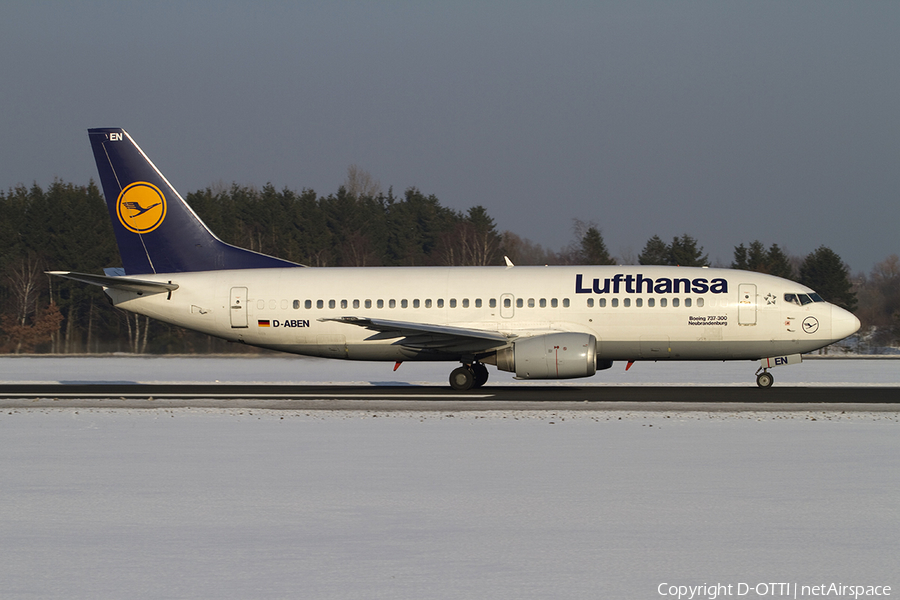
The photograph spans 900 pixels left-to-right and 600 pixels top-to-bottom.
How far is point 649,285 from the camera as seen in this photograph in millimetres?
23703

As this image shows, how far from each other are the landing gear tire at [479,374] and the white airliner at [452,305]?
56mm

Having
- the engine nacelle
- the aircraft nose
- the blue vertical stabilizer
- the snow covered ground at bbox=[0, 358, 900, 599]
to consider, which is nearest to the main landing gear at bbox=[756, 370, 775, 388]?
the aircraft nose

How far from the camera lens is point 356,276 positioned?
2555 centimetres

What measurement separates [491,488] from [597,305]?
47.6ft

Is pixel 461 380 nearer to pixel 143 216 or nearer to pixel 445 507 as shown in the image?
pixel 143 216

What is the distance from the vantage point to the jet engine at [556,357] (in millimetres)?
21688

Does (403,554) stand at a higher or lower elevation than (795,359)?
Answer: lower

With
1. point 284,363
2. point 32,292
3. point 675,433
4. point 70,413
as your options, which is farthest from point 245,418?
point 32,292

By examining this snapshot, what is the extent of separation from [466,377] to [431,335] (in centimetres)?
165

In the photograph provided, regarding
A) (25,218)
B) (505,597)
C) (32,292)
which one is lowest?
(505,597)

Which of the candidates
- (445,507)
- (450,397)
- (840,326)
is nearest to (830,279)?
(840,326)

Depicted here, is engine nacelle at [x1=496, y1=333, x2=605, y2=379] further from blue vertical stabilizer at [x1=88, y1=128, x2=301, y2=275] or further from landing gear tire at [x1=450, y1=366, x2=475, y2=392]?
blue vertical stabilizer at [x1=88, y1=128, x2=301, y2=275]

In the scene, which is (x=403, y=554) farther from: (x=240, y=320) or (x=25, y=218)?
(x=25, y=218)

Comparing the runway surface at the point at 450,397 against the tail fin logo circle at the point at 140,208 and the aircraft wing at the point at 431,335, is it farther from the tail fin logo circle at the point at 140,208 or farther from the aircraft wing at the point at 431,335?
the tail fin logo circle at the point at 140,208
